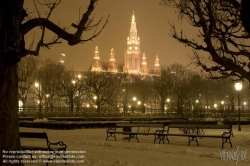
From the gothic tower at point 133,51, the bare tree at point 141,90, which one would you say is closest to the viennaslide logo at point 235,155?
the bare tree at point 141,90

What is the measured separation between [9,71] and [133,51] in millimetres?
178978

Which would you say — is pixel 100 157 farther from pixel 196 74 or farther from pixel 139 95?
pixel 196 74

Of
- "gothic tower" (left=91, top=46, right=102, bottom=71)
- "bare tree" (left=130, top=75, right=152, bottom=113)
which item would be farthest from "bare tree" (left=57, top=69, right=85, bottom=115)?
"gothic tower" (left=91, top=46, right=102, bottom=71)

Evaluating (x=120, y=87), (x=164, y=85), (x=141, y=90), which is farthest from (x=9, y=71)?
(x=120, y=87)

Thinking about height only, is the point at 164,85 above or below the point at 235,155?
above

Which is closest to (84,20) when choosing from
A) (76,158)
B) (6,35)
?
(6,35)

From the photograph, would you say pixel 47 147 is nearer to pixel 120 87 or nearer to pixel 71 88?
pixel 71 88

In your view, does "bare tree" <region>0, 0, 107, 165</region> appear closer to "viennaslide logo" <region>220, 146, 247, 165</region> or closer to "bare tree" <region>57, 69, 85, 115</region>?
"viennaslide logo" <region>220, 146, 247, 165</region>

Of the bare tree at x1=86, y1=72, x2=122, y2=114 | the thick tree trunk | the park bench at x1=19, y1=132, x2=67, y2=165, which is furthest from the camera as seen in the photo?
the bare tree at x1=86, y1=72, x2=122, y2=114

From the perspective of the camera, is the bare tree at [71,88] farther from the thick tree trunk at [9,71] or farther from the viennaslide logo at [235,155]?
the thick tree trunk at [9,71]

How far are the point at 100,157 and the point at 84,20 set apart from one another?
186 inches

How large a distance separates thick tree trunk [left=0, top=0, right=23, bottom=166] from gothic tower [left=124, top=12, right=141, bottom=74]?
17717cm

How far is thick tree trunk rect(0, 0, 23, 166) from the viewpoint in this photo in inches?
286

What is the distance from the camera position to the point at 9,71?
7.40 metres
